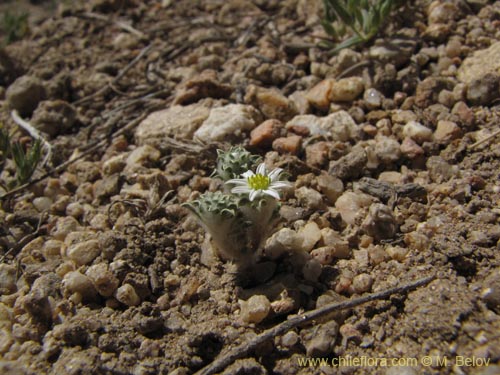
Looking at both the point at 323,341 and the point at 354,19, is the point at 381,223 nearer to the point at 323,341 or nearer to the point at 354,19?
the point at 323,341

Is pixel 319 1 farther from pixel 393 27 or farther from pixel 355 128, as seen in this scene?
pixel 355 128

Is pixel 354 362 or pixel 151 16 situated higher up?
pixel 151 16

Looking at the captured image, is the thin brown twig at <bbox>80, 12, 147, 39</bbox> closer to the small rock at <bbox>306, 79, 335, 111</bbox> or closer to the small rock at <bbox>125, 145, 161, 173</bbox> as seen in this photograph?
the small rock at <bbox>125, 145, 161, 173</bbox>

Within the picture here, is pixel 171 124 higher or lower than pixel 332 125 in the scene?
higher

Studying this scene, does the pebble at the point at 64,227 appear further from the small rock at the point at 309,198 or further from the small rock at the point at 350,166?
the small rock at the point at 350,166

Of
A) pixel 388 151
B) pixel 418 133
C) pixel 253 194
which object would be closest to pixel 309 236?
pixel 253 194

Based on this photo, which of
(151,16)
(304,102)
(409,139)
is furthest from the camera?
(151,16)

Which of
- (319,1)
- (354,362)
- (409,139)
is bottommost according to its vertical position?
(354,362)

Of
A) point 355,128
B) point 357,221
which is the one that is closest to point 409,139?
point 355,128

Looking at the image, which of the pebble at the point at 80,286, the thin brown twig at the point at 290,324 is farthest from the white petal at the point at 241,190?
the pebble at the point at 80,286
